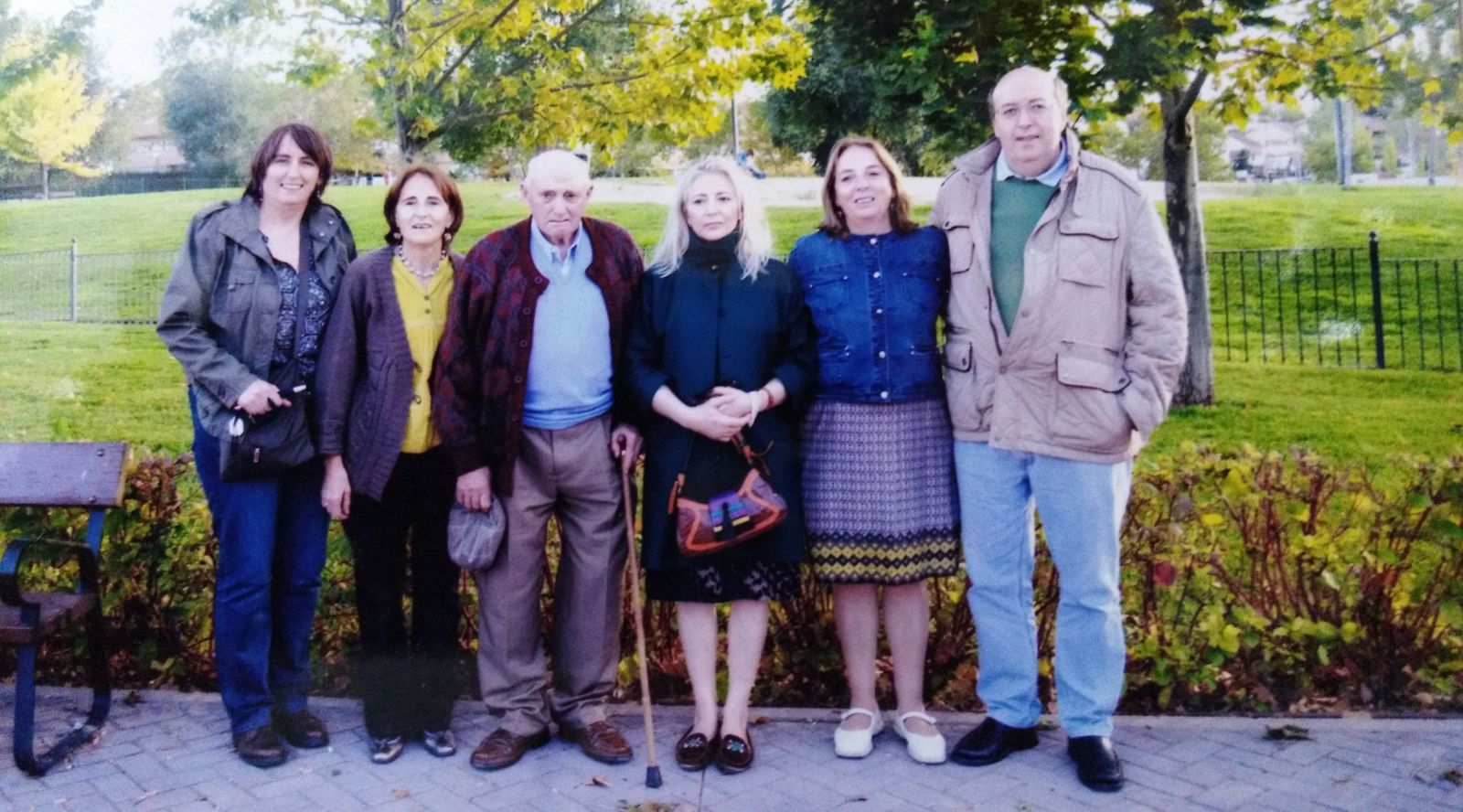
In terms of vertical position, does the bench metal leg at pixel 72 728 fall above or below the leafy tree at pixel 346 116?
below

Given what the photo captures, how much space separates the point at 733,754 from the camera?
3453 mm

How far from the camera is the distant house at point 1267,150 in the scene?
5.28 meters

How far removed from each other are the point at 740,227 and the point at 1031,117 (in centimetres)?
95

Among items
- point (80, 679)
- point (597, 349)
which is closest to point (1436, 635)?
point (597, 349)

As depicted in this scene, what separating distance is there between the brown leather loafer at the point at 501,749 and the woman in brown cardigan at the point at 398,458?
180 mm

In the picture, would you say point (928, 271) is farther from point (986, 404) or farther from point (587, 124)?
point (587, 124)

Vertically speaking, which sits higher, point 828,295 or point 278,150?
point 278,150

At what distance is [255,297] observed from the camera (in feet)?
11.4

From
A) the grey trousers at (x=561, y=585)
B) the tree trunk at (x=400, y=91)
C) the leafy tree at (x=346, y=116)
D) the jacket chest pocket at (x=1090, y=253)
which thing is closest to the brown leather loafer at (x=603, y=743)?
the grey trousers at (x=561, y=585)

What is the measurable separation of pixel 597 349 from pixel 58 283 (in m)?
5.75

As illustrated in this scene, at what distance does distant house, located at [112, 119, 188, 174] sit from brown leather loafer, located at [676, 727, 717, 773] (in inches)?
217

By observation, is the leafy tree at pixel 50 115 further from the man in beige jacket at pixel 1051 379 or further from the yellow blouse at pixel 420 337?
the man in beige jacket at pixel 1051 379

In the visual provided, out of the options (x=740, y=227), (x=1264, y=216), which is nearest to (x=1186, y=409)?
(x=1264, y=216)

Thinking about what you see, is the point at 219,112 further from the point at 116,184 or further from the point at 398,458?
the point at 398,458
